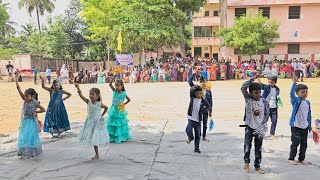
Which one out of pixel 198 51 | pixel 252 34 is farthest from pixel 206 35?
pixel 252 34

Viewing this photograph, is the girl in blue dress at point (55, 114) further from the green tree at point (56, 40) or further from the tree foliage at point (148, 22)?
the green tree at point (56, 40)

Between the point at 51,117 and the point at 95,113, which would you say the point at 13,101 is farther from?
the point at 95,113

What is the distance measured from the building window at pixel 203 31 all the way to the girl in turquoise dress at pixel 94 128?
43124 millimetres

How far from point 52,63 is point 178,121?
1316 inches

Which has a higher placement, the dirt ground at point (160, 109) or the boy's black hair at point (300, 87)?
the boy's black hair at point (300, 87)

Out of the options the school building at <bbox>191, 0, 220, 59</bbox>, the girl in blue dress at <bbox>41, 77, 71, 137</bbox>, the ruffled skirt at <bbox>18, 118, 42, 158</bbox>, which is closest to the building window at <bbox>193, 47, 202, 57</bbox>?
the school building at <bbox>191, 0, 220, 59</bbox>

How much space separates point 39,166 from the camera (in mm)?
6219

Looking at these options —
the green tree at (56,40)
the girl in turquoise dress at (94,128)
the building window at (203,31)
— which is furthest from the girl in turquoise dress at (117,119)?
the building window at (203,31)

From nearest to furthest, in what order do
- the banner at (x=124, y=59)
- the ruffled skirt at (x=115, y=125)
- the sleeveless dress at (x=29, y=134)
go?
the sleeveless dress at (x=29, y=134) < the ruffled skirt at (x=115, y=125) < the banner at (x=124, y=59)

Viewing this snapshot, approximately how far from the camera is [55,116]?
8797mm

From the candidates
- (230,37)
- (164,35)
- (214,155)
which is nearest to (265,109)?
(214,155)

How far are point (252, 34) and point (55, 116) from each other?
24.1 meters

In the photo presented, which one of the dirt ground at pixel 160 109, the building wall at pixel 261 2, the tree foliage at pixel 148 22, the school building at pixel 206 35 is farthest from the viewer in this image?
the school building at pixel 206 35

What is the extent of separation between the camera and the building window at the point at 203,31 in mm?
48750
